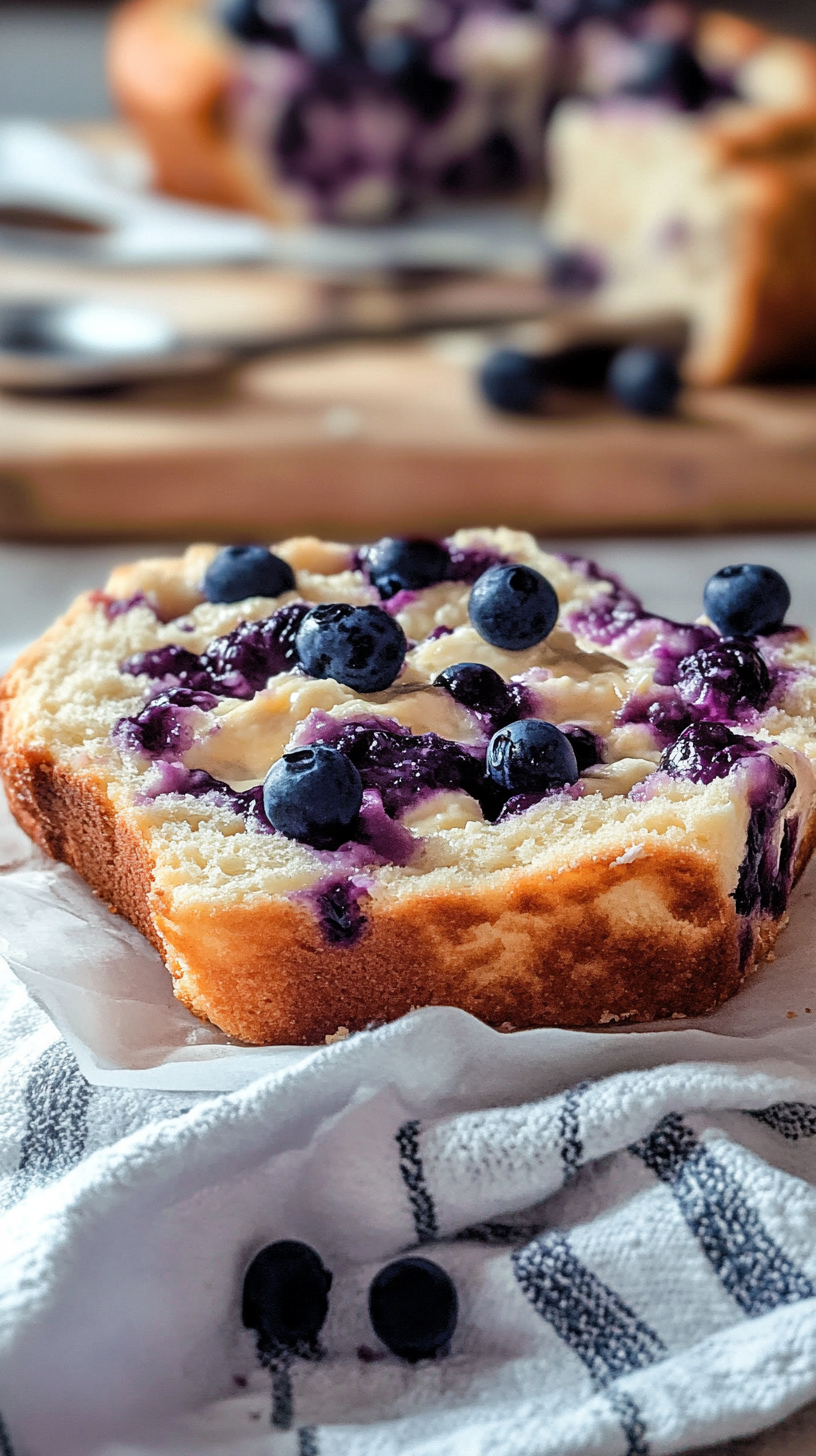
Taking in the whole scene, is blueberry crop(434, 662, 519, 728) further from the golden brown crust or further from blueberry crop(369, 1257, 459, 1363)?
blueberry crop(369, 1257, 459, 1363)

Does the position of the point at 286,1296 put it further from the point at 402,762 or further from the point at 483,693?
the point at 483,693

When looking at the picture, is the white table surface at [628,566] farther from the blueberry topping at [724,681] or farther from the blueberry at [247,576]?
the blueberry topping at [724,681]

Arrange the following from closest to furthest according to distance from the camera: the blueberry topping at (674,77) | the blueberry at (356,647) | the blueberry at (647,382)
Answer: the blueberry at (356,647) → the blueberry at (647,382) → the blueberry topping at (674,77)

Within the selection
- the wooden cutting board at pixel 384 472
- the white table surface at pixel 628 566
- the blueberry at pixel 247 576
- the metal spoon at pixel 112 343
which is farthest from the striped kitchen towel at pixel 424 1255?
the metal spoon at pixel 112 343

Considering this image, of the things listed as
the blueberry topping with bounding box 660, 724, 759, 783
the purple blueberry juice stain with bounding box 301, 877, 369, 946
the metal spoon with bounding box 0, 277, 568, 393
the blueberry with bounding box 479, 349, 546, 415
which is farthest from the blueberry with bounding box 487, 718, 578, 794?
the metal spoon with bounding box 0, 277, 568, 393

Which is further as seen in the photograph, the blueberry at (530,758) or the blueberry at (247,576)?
the blueberry at (247,576)

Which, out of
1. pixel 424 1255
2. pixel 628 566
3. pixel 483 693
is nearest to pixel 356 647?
pixel 483 693

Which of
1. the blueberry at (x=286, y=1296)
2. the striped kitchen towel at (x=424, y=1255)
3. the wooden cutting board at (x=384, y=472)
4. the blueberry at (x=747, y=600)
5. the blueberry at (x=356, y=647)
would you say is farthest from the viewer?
the wooden cutting board at (x=384, y=472)

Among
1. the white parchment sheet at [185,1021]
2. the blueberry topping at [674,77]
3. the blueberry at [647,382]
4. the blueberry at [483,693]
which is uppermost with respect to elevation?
the blueberry topping at [674,77]
